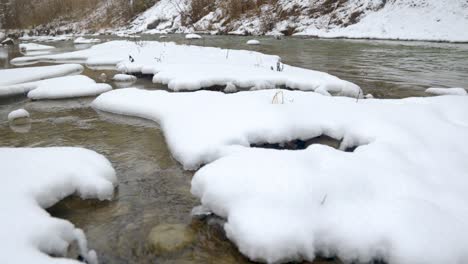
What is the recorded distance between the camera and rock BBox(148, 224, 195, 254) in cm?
227

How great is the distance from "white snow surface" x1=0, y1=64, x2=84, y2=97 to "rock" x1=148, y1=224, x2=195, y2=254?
560cm

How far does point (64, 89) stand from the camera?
6.34m

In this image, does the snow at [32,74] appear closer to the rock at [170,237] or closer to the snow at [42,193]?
the snow at [42,193]

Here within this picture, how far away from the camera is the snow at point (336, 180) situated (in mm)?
2029

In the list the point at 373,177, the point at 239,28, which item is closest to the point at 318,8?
the point at 239,28

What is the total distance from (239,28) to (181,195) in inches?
935

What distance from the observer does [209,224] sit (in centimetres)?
249

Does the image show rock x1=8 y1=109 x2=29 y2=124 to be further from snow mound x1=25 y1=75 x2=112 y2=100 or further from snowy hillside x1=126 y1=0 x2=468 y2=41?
snowy hillside x1=126 y1=0 x2=468 y2=41

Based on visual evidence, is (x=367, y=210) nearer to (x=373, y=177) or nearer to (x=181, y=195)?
(x=373, y=177)

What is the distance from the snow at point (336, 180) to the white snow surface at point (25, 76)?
4098 millimetres

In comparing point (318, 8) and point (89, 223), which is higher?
point (318, 8)

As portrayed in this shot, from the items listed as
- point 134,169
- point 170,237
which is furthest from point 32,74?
point 170,237

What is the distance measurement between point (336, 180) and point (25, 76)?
302 inches

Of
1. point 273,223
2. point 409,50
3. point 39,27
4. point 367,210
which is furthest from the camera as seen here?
point 39,27
